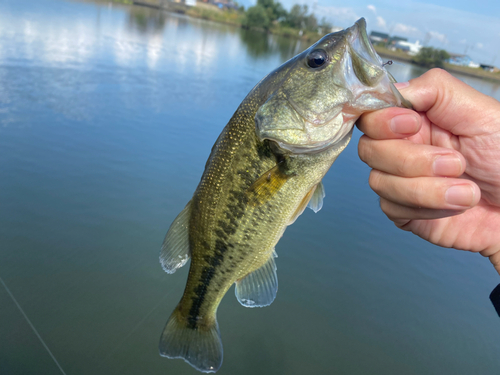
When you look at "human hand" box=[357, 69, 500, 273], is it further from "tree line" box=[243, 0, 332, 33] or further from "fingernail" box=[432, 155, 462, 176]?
"tree line" box=[243, 0, 332, 33]

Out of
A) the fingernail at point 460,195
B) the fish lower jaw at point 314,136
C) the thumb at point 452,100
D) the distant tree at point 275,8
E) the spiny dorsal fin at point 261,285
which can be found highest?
the distant tree at point 275,8

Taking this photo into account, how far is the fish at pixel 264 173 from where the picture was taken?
1.61m

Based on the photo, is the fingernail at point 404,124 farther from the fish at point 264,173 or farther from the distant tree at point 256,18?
the distant tree at point 256,18

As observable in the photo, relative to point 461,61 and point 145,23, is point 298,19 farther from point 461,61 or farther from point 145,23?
point 145,23

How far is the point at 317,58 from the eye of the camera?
5.49ft

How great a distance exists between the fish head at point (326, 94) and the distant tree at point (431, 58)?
45.9m

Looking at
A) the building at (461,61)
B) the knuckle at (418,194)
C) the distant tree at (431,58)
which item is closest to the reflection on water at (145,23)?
the knuckle at (418,194)

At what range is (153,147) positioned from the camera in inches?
257

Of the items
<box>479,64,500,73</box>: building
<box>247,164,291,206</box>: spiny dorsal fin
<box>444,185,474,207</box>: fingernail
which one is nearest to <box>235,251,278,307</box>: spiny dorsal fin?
<box>247,164,291,206</box>: spiny dorsal fin

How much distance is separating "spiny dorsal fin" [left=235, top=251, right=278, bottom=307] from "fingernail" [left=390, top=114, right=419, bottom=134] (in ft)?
3.56

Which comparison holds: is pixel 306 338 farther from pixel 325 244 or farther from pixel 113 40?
pixel 113 40

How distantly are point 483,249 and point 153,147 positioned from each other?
567cm

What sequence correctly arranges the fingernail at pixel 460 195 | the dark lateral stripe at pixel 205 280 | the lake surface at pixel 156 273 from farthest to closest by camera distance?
1. the lake surface at pixel 156 273
2. the dark lateral stripe at pixel 205 280
3. the fingernail at pixel 460 195

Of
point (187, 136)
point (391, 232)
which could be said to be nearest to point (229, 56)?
point (187, 136)
